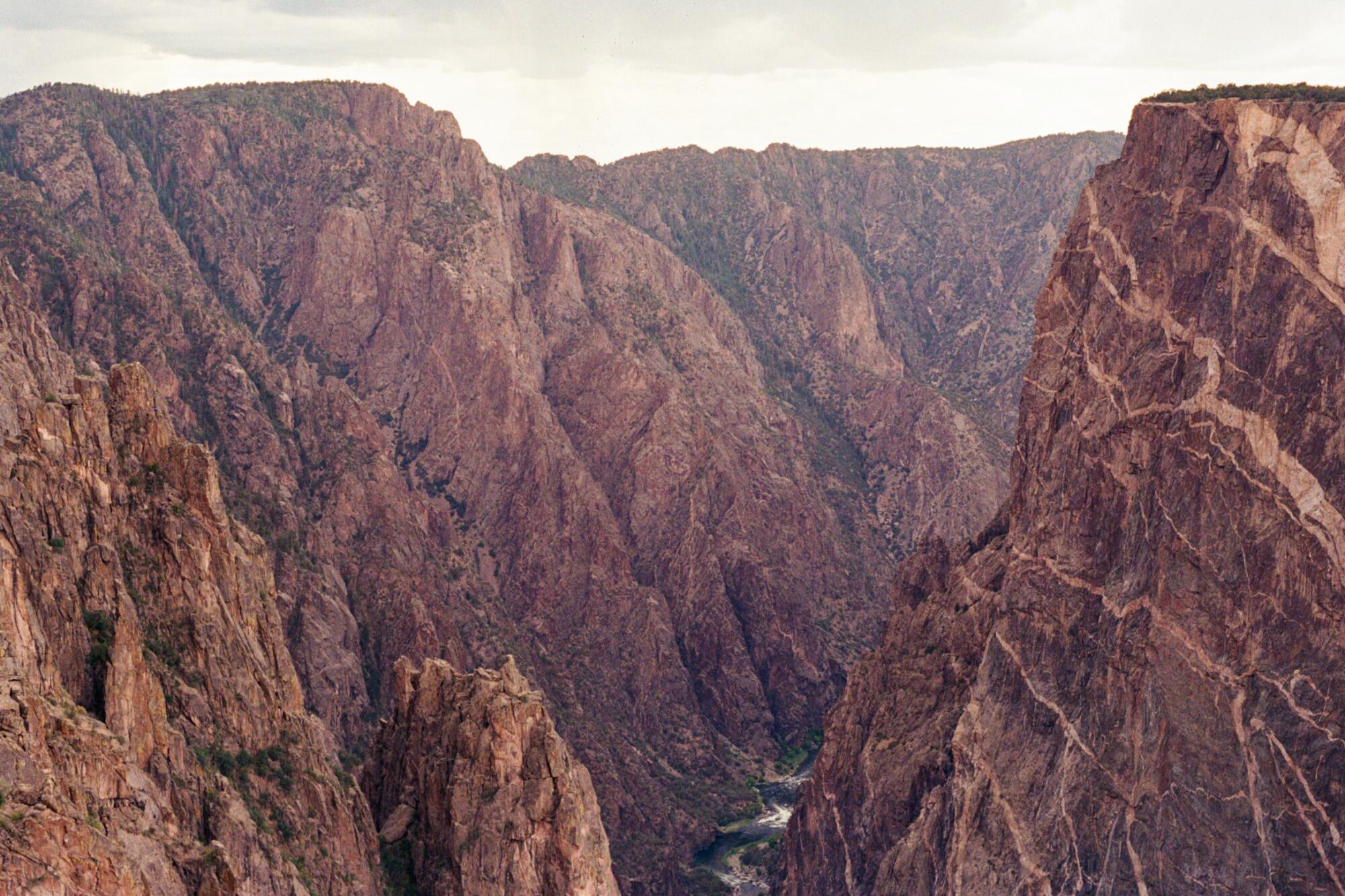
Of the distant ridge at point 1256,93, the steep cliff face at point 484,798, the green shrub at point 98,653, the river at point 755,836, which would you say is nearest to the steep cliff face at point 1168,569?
the distant ridge at point 1256,93

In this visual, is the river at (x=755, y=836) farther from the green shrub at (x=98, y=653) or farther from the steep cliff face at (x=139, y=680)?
the green shrub at (x=98, y=653)

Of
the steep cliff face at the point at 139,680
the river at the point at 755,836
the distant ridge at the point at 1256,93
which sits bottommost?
the river at the point at 755,836

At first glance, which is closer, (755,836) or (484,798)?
(484,798)

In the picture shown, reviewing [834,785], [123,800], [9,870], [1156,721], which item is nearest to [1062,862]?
[1156,721]

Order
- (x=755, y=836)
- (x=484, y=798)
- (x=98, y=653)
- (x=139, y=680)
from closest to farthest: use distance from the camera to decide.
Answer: (x=98, y=653) → (x=139, y=680) → (x=484, y=798) → (x=755, y=836)

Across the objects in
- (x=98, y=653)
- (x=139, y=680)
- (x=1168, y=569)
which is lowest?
(x=1168, y=569)

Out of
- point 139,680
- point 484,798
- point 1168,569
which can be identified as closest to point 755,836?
point 1168,569

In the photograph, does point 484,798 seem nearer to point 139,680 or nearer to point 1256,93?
point 139,680
